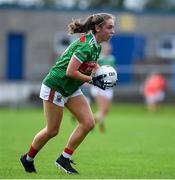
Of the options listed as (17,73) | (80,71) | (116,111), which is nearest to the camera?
(80,71)

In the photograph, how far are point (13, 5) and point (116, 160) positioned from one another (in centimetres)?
2808

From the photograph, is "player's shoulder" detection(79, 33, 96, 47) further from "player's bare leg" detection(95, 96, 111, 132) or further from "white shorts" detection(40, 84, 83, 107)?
"player's bare leg" detection(95, 96, 111, 132)

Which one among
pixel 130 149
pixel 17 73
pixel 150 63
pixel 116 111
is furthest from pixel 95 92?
pixel 17 73

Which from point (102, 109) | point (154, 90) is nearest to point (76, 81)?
point (102, 109)

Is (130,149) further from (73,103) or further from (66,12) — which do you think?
(66,12)

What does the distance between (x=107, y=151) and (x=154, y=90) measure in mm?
18068

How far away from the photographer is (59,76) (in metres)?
10.7

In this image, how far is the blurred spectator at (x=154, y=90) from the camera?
32656 millimetres

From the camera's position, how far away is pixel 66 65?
10.7 metres

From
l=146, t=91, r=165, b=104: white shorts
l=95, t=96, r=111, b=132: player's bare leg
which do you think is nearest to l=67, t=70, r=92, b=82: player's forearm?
A: l=95, t=96, r=111, b=132: player's bare leg

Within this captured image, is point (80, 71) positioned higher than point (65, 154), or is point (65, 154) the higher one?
point (80, 71)

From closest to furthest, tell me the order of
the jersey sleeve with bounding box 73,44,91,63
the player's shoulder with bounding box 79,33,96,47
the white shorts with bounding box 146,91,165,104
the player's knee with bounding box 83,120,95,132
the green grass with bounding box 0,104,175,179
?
1. the jersey sleeve with bounding box 73,44,91,63
2. the player's shoulder with bounding box 79,33,96,47
3. the player's knee with bounding box 83,120,95,132
4. the green grass with bounding box 0,104,175,179
5. the white shorts with bounding box 146,91,165,104

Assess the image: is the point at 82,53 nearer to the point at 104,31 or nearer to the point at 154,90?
the point at 104,31

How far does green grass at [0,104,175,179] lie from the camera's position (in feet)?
36.1
